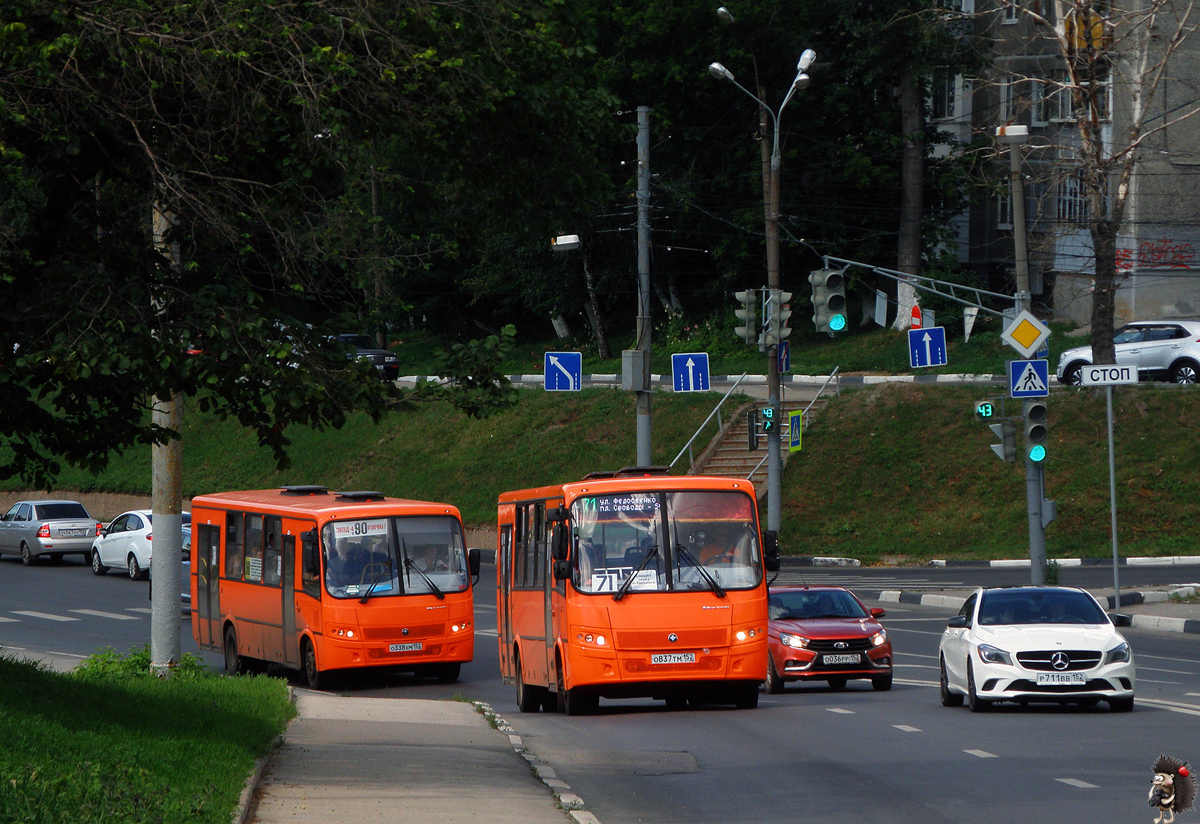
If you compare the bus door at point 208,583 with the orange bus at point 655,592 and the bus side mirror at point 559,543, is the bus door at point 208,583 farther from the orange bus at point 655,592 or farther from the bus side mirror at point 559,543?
the bus side mirror at point 559,543

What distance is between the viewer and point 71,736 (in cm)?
906

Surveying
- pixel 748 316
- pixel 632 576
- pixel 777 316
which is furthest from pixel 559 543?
pixel 777 316

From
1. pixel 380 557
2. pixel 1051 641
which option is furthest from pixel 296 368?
pixel 380 557

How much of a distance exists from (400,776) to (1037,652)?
7.32 meters

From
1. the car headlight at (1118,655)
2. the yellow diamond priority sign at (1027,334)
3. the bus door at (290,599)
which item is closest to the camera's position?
the car headlight at (1118,655)

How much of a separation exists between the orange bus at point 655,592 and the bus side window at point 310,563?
466 centimetres

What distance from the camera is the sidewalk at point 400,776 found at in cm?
909

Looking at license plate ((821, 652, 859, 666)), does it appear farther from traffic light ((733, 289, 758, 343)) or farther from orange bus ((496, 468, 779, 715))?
traffic light ((733, 289, 758, 343))

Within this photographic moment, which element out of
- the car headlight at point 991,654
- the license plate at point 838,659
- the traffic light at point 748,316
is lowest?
the license plate at point 838,659

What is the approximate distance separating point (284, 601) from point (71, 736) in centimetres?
1240

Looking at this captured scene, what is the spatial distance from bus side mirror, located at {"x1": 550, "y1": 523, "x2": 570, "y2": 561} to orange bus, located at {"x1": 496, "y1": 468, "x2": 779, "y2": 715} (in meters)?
0.01

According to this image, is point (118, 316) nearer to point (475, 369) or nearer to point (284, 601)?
point (475, 369)

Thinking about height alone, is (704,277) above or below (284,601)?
above

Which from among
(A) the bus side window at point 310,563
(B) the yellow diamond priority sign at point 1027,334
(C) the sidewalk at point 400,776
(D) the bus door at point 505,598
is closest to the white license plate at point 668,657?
(C) the sidewalk at point 400,776
